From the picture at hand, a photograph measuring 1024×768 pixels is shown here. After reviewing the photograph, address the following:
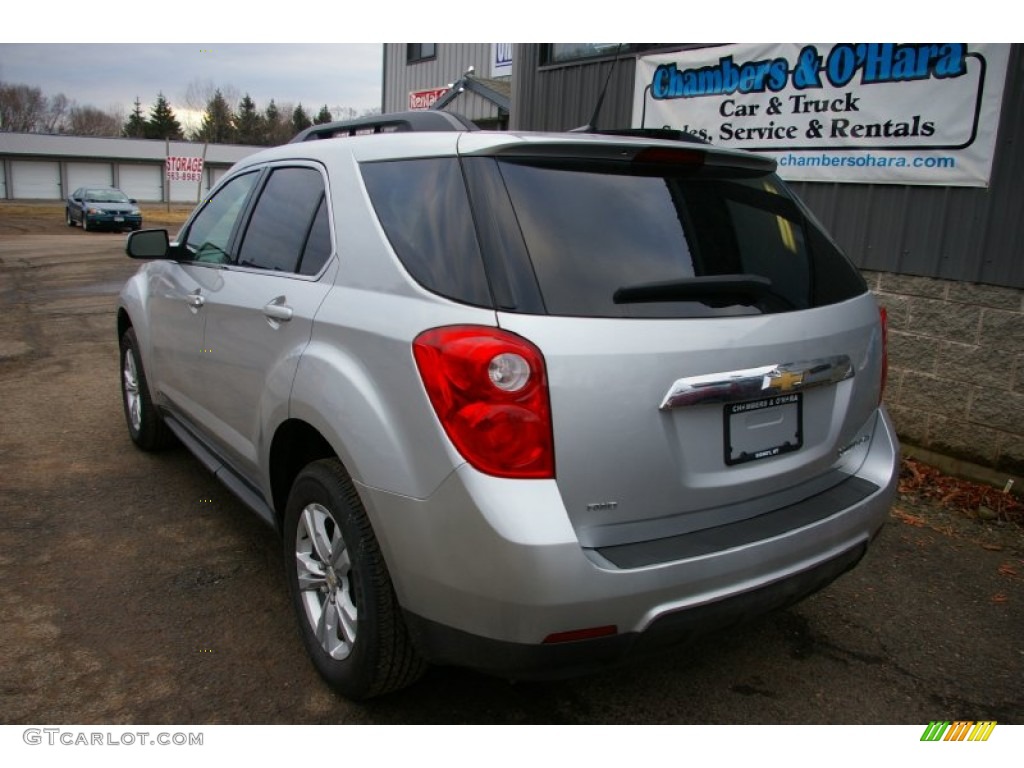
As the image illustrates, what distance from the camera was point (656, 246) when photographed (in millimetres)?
2322

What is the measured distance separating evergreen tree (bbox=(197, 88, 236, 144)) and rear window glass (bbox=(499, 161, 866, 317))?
86271mm

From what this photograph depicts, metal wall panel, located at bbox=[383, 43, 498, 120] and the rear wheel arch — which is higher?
metal wall panel, located at bbox=[383, 43, 498, 120]

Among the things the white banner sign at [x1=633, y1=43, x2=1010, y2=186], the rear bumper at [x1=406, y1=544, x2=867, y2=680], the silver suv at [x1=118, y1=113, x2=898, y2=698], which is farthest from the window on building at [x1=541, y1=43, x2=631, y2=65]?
→ the rear bumper at [x1=406, y1=544, x2=867, y2=680]

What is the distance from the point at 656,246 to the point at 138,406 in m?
3.82

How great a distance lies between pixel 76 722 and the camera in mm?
2527

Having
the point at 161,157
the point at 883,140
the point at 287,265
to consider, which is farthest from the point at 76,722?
the point at 161,157

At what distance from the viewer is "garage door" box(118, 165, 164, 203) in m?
54.8

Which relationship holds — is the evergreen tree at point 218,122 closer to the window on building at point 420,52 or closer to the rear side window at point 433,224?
the window on building at point 420,52

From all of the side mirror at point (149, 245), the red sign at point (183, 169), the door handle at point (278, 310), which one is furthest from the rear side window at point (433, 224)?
the red sign at point (183, 169)

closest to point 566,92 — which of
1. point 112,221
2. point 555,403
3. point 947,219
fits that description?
point 947,219

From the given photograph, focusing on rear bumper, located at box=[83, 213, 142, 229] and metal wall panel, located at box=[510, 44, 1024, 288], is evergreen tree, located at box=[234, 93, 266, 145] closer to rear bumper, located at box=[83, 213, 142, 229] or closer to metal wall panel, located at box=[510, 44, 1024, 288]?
rear bumper, located at box=[83, 213, 142, 229]

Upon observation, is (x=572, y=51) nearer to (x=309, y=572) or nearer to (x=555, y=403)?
(x=309, y=572)

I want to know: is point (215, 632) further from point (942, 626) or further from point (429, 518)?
point (942, 626)

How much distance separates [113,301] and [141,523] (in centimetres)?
883
